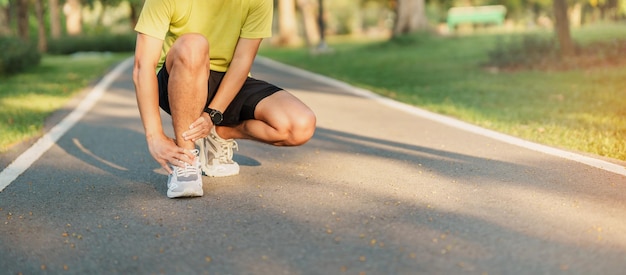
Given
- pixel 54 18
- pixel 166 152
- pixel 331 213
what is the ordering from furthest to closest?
1. pixel 54 18
2. pixel 166 152
3. pixel 331 213

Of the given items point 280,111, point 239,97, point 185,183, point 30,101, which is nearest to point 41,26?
point 30,101

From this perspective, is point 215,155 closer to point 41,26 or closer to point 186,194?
point 186,194

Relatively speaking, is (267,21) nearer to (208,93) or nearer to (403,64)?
(208,93)

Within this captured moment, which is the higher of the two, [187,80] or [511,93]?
[187,80]

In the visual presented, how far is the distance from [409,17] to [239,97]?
Answer: 25476 millimetres

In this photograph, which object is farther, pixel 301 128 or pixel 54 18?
pixel 54 18

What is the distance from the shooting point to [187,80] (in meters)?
4.74

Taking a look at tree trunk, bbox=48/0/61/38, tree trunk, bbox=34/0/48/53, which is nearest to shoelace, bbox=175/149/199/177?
tree trunk, bbox=34/0/48/53

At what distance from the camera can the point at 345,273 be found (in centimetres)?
316

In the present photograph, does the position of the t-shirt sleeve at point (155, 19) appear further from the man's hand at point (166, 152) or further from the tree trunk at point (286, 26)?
the tree trunk at point (286, 26)

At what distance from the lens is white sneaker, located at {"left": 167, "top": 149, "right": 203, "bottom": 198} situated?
183 inches

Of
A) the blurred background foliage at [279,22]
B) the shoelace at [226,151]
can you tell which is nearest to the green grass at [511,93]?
the blurred background foliage at [279,22]

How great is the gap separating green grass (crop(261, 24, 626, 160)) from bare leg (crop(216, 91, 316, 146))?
2474 millimetres

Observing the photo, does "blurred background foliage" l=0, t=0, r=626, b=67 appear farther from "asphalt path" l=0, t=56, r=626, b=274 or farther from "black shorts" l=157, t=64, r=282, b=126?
"black shorts" l=157, t=64, r=282, b=126
